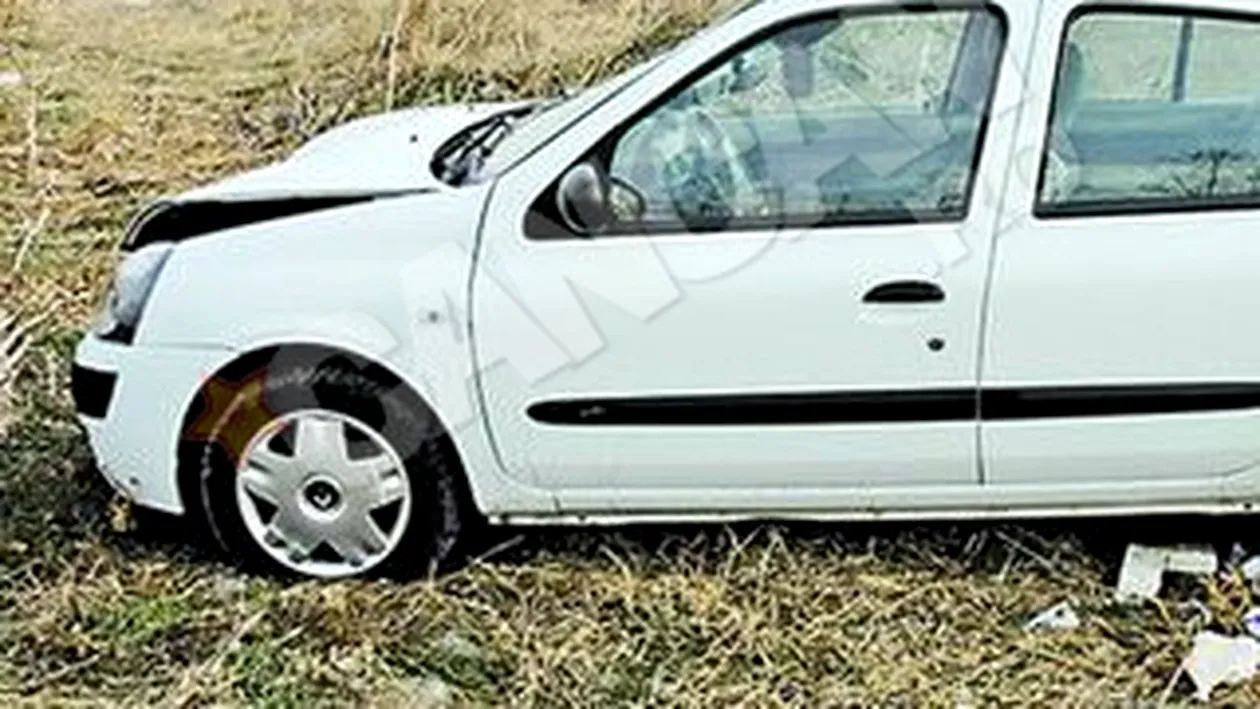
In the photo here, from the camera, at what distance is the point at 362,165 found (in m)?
5.34

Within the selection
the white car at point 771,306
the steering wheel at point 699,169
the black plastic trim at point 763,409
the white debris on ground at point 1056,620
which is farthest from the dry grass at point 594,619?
the steering wheel at point 699,169

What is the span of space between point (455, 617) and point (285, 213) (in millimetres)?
1046

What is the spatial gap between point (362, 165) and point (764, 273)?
1180 mm

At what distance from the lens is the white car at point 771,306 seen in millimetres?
4637

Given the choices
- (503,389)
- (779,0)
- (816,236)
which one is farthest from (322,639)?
(779,0)

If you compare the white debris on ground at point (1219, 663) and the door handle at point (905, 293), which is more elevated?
the door handle at point (905, 293)

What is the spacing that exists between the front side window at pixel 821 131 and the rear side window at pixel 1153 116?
181 millimetres

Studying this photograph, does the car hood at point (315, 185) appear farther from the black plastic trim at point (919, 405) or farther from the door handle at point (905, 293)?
the door handle at point (905, 293)

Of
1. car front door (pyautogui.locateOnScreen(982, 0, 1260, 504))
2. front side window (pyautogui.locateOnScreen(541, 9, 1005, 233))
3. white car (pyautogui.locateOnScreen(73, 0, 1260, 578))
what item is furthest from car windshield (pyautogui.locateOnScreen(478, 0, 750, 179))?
car front door (pyautogui.locateOnScreen(982, 0, 1260, 504))

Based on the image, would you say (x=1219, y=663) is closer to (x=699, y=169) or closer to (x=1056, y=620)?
(x=1056, y=620)

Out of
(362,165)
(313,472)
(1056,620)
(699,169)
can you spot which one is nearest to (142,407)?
(313,472)

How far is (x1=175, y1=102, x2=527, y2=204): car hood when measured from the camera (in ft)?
16.9

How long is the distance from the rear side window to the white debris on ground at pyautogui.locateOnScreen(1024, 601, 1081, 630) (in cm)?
92

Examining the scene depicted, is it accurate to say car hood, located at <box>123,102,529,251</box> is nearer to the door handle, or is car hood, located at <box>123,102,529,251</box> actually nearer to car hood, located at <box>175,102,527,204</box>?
car hood, located at <box>175,102,527,204</box>
